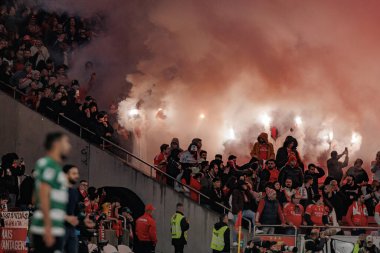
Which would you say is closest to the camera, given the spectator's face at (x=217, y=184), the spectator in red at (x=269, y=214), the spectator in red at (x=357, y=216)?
the spectator in red at (x=269, y=214)

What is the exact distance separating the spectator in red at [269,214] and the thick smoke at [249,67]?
310 inches

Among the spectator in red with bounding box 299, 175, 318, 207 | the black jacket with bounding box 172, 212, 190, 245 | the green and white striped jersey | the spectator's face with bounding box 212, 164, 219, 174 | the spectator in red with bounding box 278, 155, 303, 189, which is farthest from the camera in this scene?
the spectator's face with bounding box 212, 164, 219, 174

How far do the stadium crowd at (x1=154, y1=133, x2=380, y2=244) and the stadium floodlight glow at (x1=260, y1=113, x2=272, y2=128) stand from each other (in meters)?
4.62

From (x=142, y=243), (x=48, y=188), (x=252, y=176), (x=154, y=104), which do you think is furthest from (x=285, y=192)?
(x=48, y=188)

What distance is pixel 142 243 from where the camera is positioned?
23031 millimetres

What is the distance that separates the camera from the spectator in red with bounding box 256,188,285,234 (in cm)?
2395

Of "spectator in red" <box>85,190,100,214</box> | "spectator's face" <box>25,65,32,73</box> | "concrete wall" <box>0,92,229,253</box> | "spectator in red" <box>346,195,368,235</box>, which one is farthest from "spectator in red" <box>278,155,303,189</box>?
"spectator's face" <box>25,65,32,73</box>

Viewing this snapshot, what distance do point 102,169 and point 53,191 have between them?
14324 mm

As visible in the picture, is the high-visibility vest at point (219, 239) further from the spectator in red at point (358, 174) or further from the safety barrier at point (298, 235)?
the spectator in red at point (358, 174)

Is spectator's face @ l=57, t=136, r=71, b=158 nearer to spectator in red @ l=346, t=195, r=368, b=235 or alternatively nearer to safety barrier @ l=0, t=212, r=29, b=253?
safety barrier @ l=0, t=212, r=29, b=253

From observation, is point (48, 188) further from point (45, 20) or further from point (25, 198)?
point (45, 20)

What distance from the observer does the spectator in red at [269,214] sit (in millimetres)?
23953

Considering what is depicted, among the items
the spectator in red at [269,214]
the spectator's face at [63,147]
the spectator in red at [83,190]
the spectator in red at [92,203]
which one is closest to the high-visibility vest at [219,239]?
the spectator in red at [269,214]

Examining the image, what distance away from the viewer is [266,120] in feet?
106
